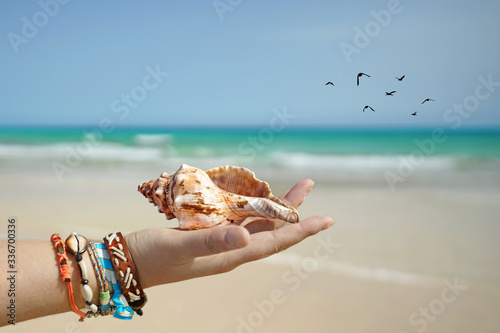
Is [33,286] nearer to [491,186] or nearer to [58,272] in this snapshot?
[58,272]

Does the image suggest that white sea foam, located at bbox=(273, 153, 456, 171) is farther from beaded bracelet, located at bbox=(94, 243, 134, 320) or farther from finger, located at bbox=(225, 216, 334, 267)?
beaded bracelet, located at bbox=(94, 243, 134, 320)

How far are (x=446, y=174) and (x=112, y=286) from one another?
11.9 m

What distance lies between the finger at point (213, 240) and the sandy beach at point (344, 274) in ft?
6.46

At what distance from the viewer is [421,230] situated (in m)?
6.31

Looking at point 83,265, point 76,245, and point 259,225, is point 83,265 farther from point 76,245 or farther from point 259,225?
point 259,225

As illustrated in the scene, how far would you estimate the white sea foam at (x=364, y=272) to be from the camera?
4629 mm

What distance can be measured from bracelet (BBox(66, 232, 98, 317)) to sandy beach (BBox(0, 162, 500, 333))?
1658 millimetres

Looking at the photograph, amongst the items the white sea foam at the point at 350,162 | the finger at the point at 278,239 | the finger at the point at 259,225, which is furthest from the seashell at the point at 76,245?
the white sea foam at the point at 350,162

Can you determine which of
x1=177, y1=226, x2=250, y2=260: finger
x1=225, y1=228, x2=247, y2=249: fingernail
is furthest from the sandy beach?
x1=225, y1=228, x2=247, y2=249: fingernail

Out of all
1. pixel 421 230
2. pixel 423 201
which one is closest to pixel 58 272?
pixel 421 230

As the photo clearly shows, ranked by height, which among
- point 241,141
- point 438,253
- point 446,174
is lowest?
point 438,253

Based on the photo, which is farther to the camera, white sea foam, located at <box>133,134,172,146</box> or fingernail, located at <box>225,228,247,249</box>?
white sea foam, located at <box>133,134,172,146</box>

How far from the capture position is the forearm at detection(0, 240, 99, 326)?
7.11ft

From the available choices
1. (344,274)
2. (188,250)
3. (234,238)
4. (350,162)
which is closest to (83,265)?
(188,250)
